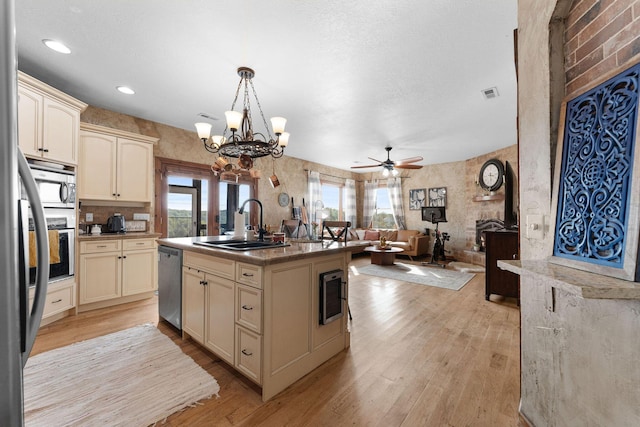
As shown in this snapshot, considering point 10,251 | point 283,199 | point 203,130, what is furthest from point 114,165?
point 10,251

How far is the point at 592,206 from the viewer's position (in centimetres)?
104

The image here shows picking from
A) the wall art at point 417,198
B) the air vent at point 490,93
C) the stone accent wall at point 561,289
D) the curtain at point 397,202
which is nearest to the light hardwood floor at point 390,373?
the stone accent wall at point 561,289

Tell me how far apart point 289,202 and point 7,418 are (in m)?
6.12

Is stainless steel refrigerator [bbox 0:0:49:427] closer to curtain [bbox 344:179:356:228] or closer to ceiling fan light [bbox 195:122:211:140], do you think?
ceiling fan light [bbox 195:122:211:140]

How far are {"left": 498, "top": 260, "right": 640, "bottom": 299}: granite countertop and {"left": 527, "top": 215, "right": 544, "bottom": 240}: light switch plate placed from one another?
28cm

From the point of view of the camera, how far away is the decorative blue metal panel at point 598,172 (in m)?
0.93

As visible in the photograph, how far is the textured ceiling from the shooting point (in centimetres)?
194

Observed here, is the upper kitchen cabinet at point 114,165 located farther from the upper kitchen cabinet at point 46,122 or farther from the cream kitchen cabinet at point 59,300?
the cream kitchen cabinet at point 59,300

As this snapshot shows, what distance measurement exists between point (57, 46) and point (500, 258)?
542 centimetres

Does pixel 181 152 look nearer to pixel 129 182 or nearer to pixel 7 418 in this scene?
pixel 129 182

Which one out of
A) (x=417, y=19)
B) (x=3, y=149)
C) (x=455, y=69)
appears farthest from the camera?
(x=455, y=69)

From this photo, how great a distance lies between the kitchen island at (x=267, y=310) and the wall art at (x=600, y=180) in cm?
138

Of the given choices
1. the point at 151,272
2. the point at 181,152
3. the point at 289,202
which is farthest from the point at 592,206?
the point at 289,202

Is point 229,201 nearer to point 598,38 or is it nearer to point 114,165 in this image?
point 114,165
